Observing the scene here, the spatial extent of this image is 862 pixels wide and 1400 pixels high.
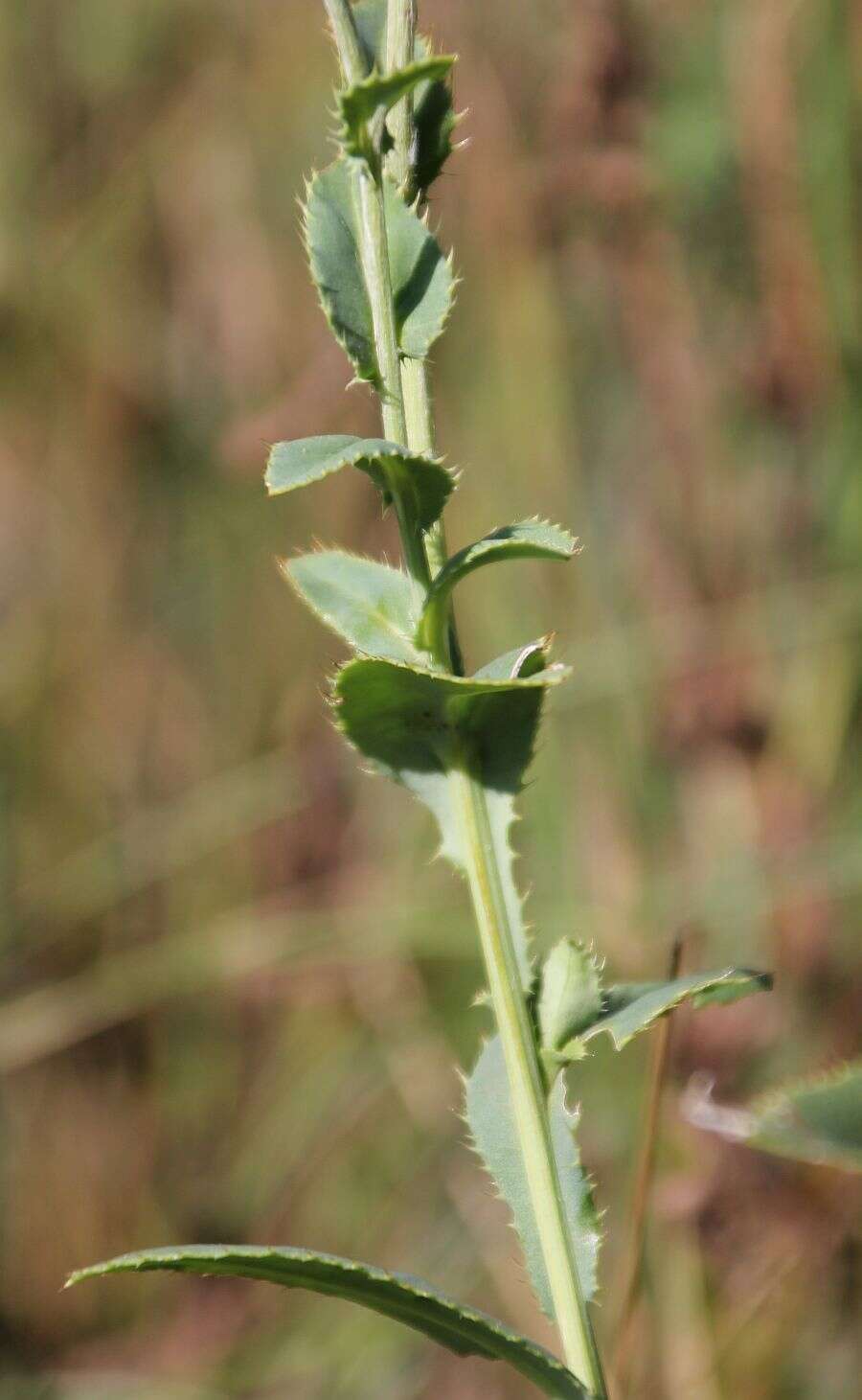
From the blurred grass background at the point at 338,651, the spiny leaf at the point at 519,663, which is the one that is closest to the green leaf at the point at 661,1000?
the spiny leaf at the point at 519,663

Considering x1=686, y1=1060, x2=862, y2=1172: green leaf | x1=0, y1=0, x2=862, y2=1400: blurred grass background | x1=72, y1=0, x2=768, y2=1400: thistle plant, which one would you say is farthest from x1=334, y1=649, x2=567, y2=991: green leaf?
x1=0, y1=0, x2=862, y2=1400: blurred grass background

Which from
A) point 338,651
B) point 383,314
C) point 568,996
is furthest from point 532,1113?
point 338,651

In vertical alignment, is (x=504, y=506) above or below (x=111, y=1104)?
above

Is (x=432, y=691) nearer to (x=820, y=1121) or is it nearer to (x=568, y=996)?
(x=568, y=996)

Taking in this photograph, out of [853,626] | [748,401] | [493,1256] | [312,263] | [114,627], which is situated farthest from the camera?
[114,627]

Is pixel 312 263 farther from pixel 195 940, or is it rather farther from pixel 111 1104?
pixel 111 1104

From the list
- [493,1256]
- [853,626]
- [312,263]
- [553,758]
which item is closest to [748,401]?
[853,626]
